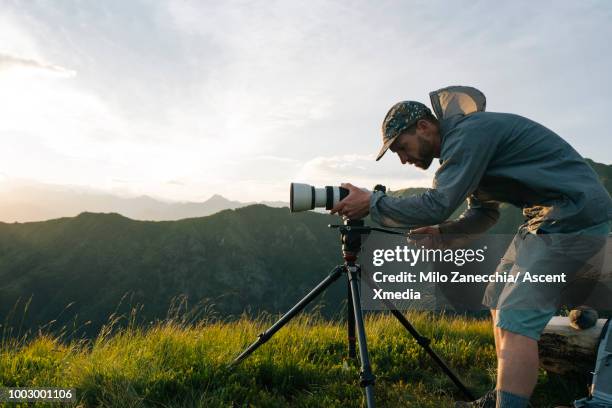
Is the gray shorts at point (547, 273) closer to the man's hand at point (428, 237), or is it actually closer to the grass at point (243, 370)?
the man's hand at point (428, 237)

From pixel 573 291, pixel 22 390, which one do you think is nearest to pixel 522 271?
pixel 573 291

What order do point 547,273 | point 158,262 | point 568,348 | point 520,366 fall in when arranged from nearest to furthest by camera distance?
point 520,366 < point 547,273 < point 568,348 < point 158,262

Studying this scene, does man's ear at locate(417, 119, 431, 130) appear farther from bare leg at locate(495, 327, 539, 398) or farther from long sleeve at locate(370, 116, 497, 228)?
bare leg at locate(495, 327, 539, 398)

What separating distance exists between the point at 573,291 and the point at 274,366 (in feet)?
8.36

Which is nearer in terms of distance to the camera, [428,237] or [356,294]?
[356,294]

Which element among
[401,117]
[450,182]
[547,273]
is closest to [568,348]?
[547,273]

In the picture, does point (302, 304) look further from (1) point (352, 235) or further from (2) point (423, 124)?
(2) point (423, 124)

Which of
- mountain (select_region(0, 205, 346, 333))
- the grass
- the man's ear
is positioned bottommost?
mountain (select_region(0, 205, 346, 333))

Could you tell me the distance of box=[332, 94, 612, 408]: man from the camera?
263 cm

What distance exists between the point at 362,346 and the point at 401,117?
5.68 feet

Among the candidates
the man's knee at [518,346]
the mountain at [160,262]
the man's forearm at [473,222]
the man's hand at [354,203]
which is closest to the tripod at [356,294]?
the man's hand at [354,203]

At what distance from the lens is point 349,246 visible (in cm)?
339

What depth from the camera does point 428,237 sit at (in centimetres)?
396

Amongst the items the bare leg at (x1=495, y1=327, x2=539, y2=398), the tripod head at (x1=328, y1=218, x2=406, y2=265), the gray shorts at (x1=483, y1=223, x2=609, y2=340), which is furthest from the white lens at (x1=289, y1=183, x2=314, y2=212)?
the bare leg at (x1=495, y1=327, x2=539, y2=398)
